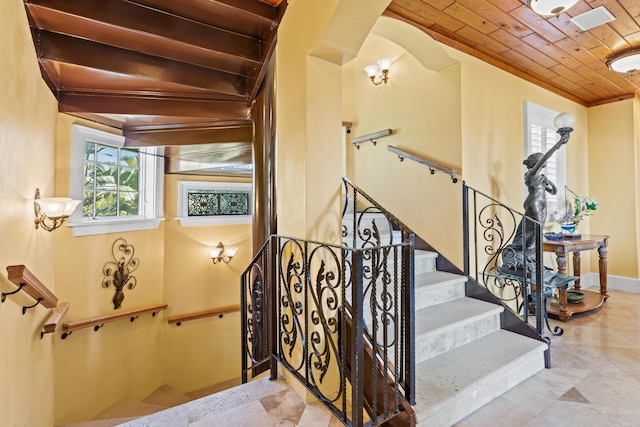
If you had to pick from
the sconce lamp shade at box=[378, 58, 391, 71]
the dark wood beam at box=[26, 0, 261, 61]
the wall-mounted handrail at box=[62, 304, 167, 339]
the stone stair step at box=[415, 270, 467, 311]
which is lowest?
the wall-mounted handrail at box=[62, 304, 167, 339]

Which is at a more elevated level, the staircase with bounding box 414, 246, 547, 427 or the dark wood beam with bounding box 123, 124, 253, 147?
the dark wood beam with bounding box 123, 124, 253, 147

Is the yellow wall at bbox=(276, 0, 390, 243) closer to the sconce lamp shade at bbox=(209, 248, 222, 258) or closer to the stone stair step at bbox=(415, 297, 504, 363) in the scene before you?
the stone stair step at bbox=(415, 297, 504, 363)

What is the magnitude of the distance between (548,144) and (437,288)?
2755 mm

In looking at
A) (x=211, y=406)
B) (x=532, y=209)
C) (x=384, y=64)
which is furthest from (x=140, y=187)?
(x=532, y=209)

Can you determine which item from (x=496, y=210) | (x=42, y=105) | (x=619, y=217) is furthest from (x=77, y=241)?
(x=619, y=217)

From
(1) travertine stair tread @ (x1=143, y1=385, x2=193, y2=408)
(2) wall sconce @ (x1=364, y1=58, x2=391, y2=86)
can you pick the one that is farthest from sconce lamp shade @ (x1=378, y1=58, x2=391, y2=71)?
(1) travertine stair tread @ (x1=143, y1=385, x2=193, y2=408)

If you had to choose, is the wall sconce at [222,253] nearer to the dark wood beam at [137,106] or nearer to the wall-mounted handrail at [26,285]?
the dark wood beam at [137,106]

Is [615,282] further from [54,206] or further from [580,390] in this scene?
[54,206]

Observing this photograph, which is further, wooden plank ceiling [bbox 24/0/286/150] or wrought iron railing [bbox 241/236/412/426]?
wooden plank ceiling [bbox 24/0/286/150]

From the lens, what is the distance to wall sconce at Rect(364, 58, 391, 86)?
3.38m

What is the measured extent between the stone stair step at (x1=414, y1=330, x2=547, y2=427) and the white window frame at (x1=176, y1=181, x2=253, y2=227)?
123 inches

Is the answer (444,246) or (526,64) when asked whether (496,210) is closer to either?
(444,246)

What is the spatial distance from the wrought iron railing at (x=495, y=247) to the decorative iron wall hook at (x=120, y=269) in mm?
3823

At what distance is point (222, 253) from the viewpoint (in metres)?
4.89
